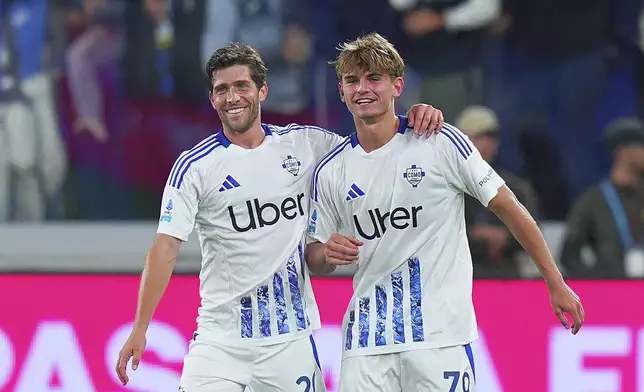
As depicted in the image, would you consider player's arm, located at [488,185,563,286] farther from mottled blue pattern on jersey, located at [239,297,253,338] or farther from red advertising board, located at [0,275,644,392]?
red advertising board, located at [0,275,644,392]

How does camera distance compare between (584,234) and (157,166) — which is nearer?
(584,234)

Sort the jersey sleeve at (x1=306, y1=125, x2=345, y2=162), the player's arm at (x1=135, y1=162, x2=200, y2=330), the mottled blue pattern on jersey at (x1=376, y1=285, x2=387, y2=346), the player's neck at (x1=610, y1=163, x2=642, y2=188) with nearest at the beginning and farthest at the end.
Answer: the mottled blue pattern on jersey at (x1=376, y1=285, x2=387, y2=346)
the player's arm at (x1=135, y1=162, x2=200, y2=330)
the jersey sleeve at (x1=306, y1=125, x2=345, y2=162)
the player's neck at (x1=610, y1=163, x2=642, y2=188)

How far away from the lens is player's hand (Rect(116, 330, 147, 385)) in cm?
486

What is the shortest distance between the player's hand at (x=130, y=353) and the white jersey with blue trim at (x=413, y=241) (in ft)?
2.53

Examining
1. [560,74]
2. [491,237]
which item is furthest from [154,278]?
[560,74]

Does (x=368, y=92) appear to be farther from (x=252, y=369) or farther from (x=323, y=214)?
(x=252, y=369)

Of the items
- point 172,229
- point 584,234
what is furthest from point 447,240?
point 584,234

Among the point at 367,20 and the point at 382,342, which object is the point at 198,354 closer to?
the point at 382,342

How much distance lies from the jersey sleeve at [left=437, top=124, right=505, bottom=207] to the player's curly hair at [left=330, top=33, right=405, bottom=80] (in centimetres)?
32

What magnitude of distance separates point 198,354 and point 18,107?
4.53 metres

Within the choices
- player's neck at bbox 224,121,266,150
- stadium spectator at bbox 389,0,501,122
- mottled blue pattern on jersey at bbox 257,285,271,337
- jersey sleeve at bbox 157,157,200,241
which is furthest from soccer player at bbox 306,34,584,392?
stadium spectator at bbox 389,0,501,122

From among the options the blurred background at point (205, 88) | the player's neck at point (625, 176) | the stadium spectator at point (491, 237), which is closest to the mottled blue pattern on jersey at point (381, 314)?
the stadium spectator at point (491, 237)

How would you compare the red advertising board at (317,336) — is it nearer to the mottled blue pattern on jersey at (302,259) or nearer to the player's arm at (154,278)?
the mottled blue pattern on jersey at (302,259)

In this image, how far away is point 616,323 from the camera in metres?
6.32
